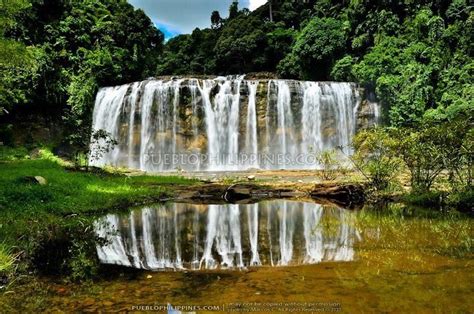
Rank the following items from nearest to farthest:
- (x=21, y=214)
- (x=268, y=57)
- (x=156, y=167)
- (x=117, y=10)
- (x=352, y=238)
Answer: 1. (x=352, y=238)
2. (x=21, y=214)
3. (x=156, y=167)
4. (x=117, y=10)
5. (x=268, y=57)

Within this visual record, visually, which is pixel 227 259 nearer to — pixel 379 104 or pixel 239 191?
pixel 239 191

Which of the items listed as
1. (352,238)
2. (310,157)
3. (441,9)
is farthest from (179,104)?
(352,238)

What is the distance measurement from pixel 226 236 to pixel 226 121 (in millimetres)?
20365

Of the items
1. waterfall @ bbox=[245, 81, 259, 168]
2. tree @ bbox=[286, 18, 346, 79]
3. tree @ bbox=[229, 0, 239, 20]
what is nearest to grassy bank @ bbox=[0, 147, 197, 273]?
waterfall @ bbox=[245, 81, 259, 168]

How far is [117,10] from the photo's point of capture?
35344 millimetres

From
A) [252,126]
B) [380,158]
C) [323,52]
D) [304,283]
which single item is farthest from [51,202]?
[323,52]

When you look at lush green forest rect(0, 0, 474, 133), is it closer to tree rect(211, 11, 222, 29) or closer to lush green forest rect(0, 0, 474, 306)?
lush green forest rect(0, 0, 474, 306)

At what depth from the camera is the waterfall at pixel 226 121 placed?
92.5 feet

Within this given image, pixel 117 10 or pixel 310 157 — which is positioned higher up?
pixel 117 10

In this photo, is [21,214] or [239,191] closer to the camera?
[21,214]

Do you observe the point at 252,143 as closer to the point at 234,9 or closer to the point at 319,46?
the point at 319,46

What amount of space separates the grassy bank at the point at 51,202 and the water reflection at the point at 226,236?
894 mm

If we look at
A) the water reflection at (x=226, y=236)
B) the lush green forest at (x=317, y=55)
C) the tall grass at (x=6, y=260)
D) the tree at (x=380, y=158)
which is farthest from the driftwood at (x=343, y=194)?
the lush green forest at (x=317, y=55)

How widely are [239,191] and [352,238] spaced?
7.95 metres
